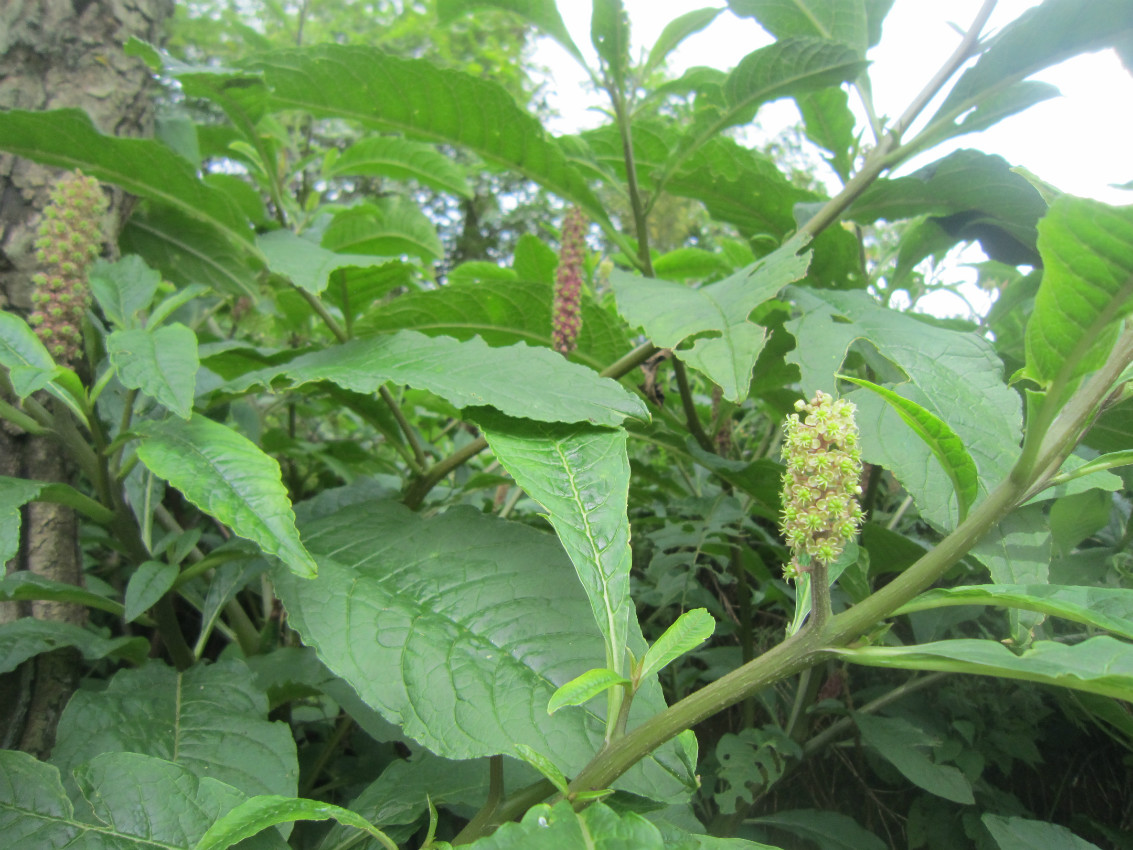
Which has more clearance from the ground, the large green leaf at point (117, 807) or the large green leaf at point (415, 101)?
the large green leaf at point (415, 101)

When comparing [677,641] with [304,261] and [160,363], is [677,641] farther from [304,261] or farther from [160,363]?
[304,261]

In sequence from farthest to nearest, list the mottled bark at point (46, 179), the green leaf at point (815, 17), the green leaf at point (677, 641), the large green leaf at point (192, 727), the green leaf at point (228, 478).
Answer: the green leaf at point (815, 17)
the mottled bark at point (46, 179)
the large green leaf at point (192, 727)
the green leaf at point (228, 478)
the green leaf at point (677, 641)

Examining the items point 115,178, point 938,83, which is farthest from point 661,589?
point 115,178

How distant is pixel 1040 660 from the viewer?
1.54 feet

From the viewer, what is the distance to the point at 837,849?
977 millimetres

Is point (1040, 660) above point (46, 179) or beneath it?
beneath

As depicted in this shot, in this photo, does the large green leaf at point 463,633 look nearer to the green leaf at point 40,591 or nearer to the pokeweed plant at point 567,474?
the pokeweed plant at point 567,474

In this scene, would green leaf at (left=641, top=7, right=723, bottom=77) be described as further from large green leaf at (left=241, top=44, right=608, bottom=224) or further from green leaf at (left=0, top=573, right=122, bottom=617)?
green leaf at (left=0, top=573, right=122, bottom=617)

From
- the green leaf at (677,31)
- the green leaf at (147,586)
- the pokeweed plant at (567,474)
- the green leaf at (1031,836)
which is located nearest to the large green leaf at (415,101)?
the pokeweed plant at (567,474)

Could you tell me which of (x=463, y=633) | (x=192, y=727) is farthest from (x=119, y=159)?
(x=463, y=633)

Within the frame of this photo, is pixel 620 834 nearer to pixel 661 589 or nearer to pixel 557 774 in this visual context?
pixel 557 774

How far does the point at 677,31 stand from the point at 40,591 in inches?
53.9

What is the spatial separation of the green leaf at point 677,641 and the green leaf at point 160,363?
0.55m

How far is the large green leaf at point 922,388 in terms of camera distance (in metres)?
0.73
